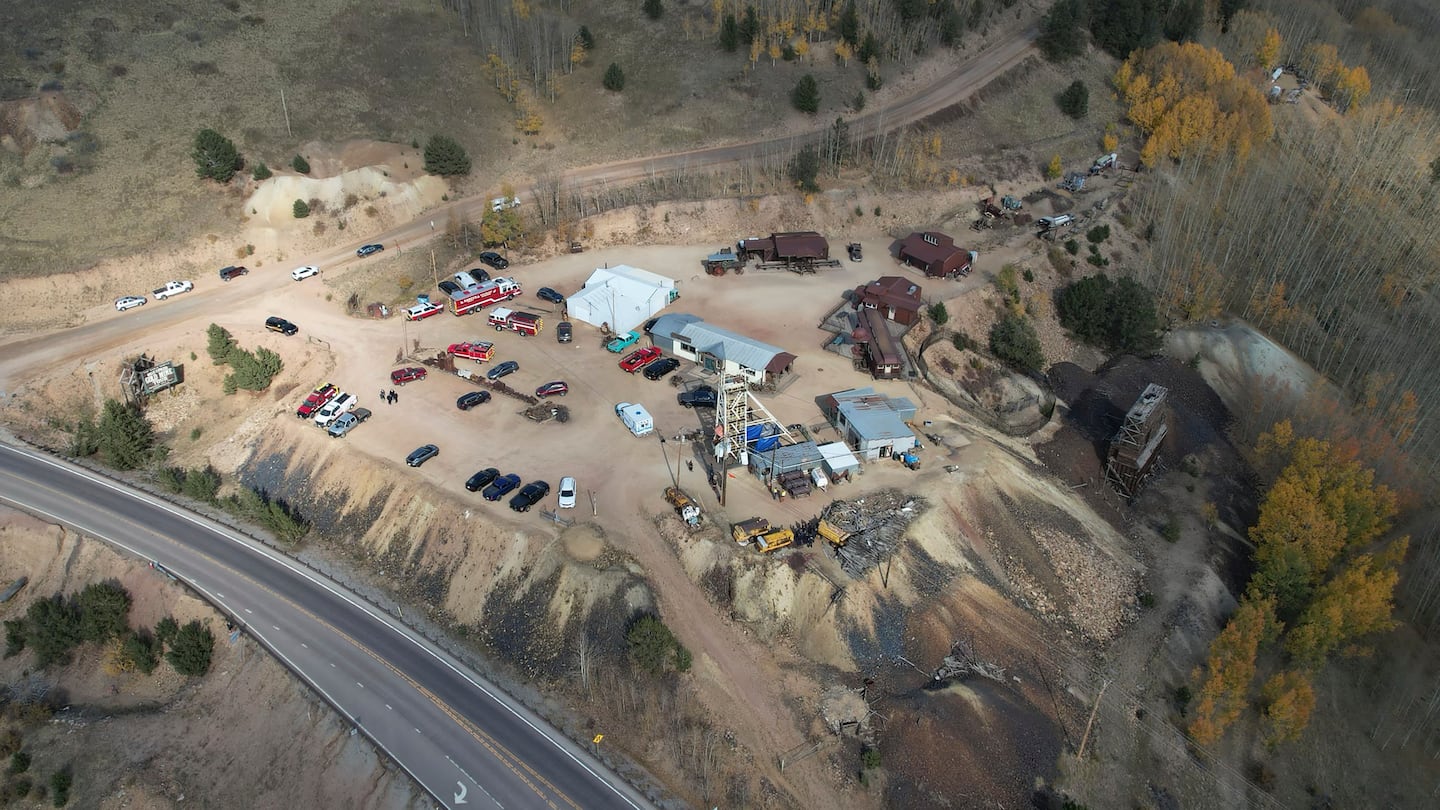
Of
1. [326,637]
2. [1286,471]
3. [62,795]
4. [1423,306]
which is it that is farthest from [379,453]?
[1423,306]

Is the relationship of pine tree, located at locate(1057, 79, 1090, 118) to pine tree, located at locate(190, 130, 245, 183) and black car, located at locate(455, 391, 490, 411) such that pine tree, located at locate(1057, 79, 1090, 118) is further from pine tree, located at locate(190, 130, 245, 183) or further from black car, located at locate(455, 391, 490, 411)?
pine tree, located at locate(190, 130, 245, 183)

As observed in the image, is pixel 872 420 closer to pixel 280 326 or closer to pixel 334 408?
pixel 334 408

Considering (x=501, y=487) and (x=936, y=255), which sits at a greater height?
(x=936, y=255)

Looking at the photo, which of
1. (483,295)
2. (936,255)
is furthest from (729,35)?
(483,295)

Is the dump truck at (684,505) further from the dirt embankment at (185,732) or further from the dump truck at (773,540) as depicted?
the dirt embankment at (185,732)

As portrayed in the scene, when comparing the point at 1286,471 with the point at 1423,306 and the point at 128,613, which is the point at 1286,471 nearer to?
the point at 1423,306
